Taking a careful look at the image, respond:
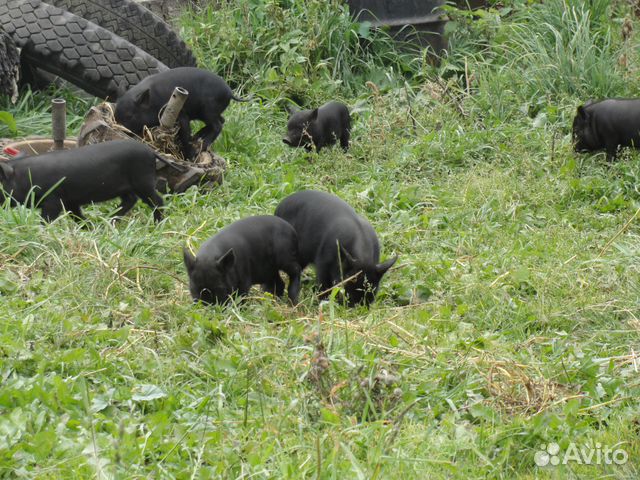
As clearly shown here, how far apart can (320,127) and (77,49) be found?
243cm

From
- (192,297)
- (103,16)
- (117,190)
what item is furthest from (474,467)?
(103,16)

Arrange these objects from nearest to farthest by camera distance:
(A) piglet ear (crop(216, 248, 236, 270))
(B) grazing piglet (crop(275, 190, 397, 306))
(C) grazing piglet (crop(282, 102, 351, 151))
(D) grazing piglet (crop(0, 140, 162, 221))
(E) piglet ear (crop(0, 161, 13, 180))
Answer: (A) piglet ear (crop(216, 248, 236, 270)) < (B) grazing piglet (crop(275, 190, 397, 306)) < (E) piglet ear (crop(0, 161, 13, 180)) < (D) grazing piglet (crop(0, 140, 162, 221)) < (C) grazing piglet (crop(282, 102, 351, 151))

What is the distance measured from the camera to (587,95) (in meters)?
10.9

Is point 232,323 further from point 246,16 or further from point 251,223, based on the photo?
point 246,16

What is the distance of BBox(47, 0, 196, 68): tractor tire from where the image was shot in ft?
36.2

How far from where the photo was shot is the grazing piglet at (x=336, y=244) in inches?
261

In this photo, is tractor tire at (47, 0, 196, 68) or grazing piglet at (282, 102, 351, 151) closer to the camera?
grazing piglet at (282, 102, 351, 151)

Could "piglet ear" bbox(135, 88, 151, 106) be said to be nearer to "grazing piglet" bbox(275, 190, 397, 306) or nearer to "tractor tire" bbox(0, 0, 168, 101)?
"tractor tire" bbox(0, 0, 168, 101)

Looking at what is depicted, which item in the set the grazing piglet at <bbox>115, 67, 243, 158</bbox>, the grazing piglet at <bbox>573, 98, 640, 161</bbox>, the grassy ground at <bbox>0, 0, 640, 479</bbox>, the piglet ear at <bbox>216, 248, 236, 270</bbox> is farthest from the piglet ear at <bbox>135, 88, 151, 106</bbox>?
the grazing piglet at <bbox>573, 98, 640, 161</bbox>

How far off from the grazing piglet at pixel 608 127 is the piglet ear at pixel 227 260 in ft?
14.8

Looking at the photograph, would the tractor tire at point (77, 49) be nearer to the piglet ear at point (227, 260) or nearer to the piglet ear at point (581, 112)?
the piglet ear at point (581, 112)

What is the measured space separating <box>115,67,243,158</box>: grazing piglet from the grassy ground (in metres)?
0.47

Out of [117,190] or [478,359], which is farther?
[117,190]

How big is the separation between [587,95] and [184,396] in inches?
283
